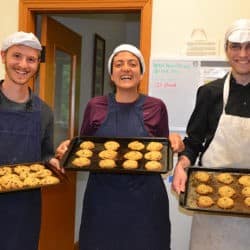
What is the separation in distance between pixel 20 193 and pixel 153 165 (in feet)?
1.82

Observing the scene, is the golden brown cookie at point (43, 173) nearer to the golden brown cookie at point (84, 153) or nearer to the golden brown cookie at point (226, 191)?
the golden brown cookie at point (84, 153)

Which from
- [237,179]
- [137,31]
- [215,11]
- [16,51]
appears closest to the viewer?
[237,179]

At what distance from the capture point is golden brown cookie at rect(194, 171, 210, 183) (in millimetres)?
1697

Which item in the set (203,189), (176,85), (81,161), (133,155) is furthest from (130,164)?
(176,85)

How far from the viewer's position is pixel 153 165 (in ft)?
5.69

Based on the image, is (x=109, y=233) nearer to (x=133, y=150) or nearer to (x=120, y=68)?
(x=133, y=150)

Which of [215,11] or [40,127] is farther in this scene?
[215,11]

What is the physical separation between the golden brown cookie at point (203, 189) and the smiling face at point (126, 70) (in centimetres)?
Answer: 51

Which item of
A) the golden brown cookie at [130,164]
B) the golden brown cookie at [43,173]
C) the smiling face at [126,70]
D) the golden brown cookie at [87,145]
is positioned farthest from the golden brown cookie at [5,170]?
the smiling face at [126,70]

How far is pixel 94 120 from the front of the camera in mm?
1861

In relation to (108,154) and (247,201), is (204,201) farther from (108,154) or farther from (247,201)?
(108,154)

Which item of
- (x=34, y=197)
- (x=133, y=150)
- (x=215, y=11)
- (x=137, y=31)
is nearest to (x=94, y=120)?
(x=133, y=150)

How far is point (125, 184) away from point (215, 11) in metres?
1.23

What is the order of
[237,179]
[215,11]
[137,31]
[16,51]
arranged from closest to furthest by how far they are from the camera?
[237,179] < [16,51] < [215,11] < [137,31]
